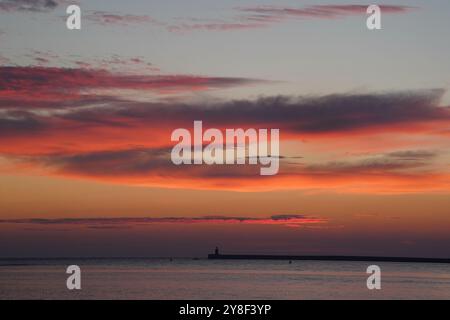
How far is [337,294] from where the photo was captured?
87938 mm

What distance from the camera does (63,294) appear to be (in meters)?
84.4

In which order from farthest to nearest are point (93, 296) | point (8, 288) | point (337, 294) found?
point (8, 288) → point (337, 294) → point (93, 296)
